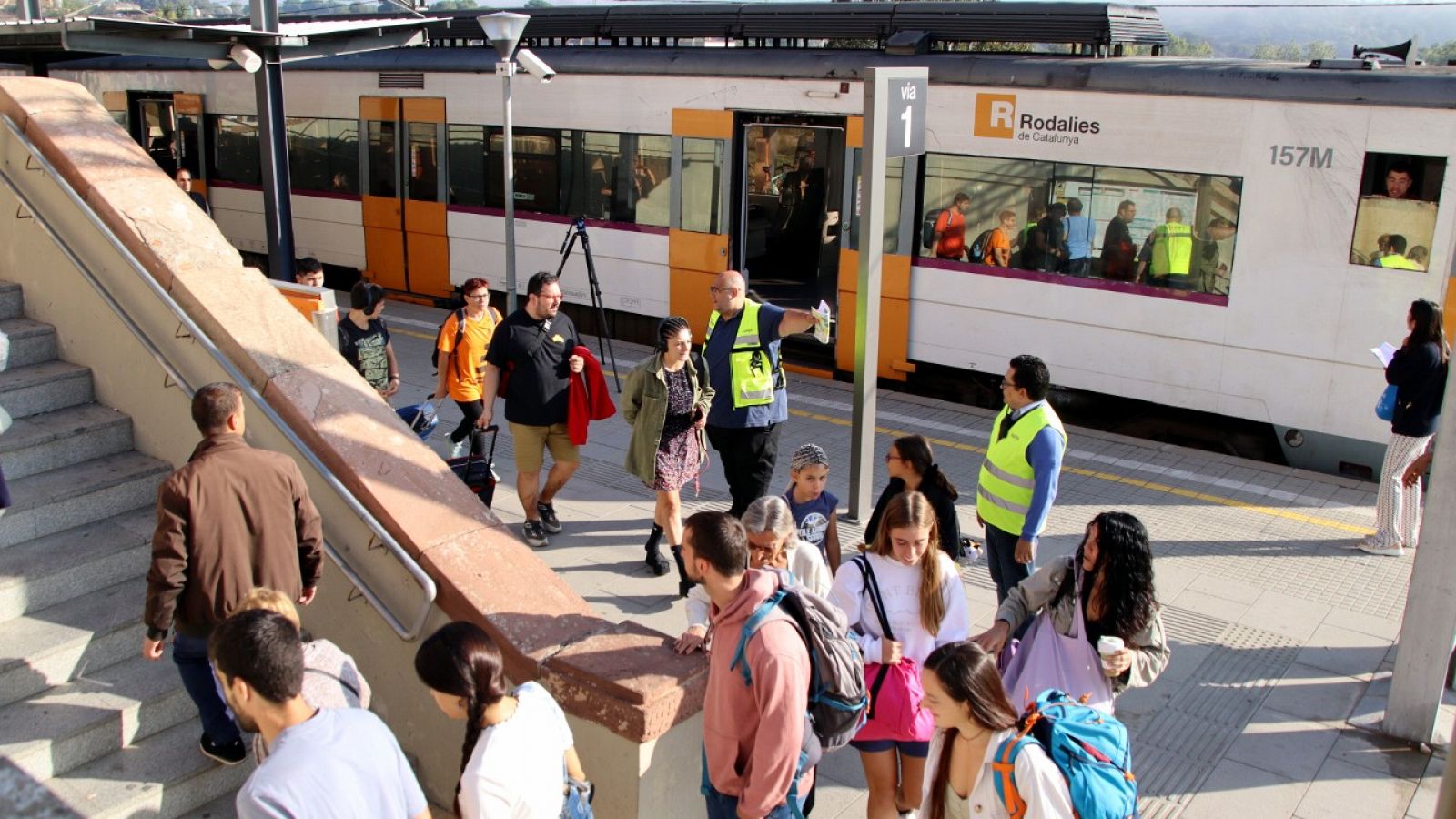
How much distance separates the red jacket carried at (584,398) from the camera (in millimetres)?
7500

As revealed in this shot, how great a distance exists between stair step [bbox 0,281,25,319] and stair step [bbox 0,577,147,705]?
6.02 feet

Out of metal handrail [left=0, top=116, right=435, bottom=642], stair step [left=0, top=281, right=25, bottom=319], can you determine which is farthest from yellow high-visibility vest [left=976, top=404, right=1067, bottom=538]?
stair step [left=0, top=281, right=25, bottom=319]

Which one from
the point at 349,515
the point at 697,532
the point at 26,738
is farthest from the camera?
the point at 349,515

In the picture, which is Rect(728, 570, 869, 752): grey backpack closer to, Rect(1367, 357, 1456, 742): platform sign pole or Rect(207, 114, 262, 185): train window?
Rect(1367, 357, 1456, 742): platform sign pole

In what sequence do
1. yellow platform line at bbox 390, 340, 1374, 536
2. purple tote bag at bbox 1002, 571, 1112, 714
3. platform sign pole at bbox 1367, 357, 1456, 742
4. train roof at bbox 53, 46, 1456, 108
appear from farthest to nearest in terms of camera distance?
train roof at bbox 53, 46, 1456, 108
yellow platform line at bbox 390, 340, 1374, 536
platform sign pole at bbox 1367, 357, 1456, 742
purple tote bag at bbox 1002, 571, 1112, 714

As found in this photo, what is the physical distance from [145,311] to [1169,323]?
23.7ft

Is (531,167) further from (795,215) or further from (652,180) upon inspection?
(795,215)

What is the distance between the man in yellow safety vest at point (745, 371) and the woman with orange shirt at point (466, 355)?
189 cm

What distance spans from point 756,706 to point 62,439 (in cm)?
356

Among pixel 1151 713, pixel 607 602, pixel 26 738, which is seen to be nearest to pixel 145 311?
pixel 26 738

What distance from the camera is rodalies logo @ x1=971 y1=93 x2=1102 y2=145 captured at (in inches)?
395

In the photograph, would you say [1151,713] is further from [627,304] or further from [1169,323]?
[627,304]

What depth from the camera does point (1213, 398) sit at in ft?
31.9

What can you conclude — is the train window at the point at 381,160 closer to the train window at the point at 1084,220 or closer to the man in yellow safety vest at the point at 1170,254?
the train window at the point at 1084,220
